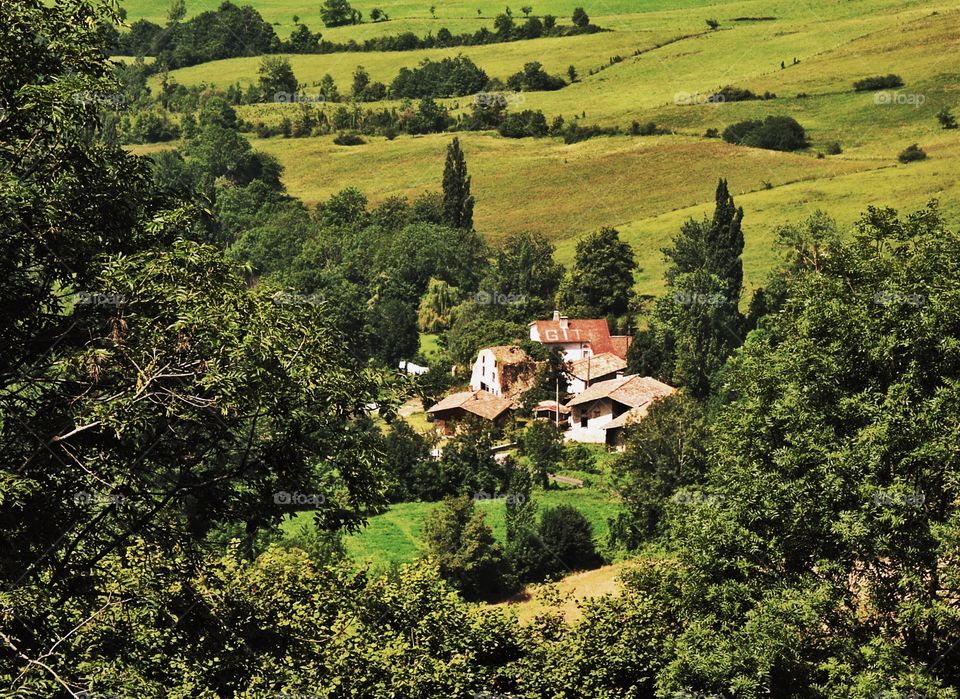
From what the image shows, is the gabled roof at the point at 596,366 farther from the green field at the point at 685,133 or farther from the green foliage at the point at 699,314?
the green field at the point at 685,133

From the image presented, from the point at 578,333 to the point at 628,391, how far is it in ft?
35.2

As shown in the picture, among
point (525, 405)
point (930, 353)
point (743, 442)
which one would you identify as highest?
point (930, 353)

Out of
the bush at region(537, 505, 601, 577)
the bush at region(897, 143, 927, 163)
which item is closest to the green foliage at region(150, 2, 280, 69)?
the bush at region(897, 143, 927, 163)

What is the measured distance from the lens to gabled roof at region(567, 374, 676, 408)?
245 ft

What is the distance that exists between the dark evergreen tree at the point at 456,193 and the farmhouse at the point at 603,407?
42.4m

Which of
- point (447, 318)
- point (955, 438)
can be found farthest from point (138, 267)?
point (447, 318)

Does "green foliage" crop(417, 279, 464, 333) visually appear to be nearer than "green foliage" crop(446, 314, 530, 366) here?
No

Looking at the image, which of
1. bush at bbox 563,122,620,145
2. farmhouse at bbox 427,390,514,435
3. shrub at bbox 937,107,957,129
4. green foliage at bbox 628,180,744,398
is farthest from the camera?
bush at bbox 563,122,620,145

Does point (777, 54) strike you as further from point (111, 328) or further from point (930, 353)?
point (111, 328)

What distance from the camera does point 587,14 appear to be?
623 feet

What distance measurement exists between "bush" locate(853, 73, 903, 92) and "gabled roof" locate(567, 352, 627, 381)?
6437cm

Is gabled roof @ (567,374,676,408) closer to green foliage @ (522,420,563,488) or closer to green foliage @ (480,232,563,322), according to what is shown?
green foliage @ (522,420,563,488)

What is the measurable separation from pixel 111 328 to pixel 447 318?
82.6m

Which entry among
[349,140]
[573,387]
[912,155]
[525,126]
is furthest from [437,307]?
[349,140]
